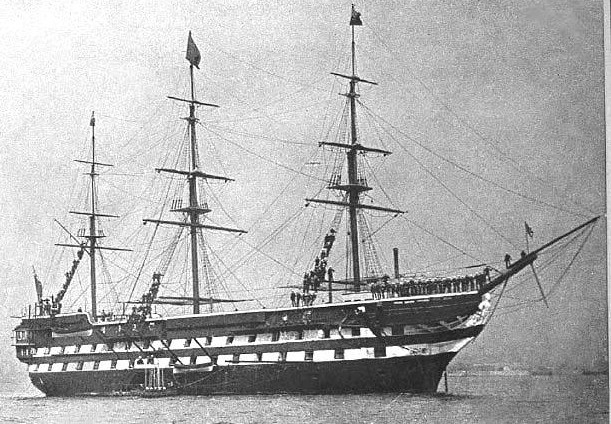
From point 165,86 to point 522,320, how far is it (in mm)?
2227

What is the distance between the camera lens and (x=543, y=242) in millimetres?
5121

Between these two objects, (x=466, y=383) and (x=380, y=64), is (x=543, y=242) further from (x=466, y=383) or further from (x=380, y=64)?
(x=380, y=64)

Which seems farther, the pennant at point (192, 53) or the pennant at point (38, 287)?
the pennant at point (192, 53)

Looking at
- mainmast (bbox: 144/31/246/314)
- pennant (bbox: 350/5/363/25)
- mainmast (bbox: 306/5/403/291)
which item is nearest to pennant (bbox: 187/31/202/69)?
mainmast (bbox: 144/31/246/314)

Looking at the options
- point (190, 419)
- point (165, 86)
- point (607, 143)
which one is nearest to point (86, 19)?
point (165, 86)

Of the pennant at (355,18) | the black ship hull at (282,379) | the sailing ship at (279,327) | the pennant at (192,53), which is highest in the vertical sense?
the pennant at (355,18)

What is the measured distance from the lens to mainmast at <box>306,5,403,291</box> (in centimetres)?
505

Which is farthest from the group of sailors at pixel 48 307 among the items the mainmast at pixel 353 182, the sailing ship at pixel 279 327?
the mainmast at pixel 353 182

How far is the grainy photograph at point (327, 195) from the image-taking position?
4.94m

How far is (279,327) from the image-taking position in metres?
5.48

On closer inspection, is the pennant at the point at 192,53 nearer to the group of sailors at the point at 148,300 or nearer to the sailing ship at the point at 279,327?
the sailing ship at the point at 279,327

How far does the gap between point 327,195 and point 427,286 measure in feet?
2.39

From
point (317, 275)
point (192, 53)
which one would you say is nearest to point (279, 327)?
point (317, 275)

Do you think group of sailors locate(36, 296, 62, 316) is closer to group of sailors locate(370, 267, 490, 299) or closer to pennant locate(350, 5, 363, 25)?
group of sailors locate(370, 267, 490, 299)
